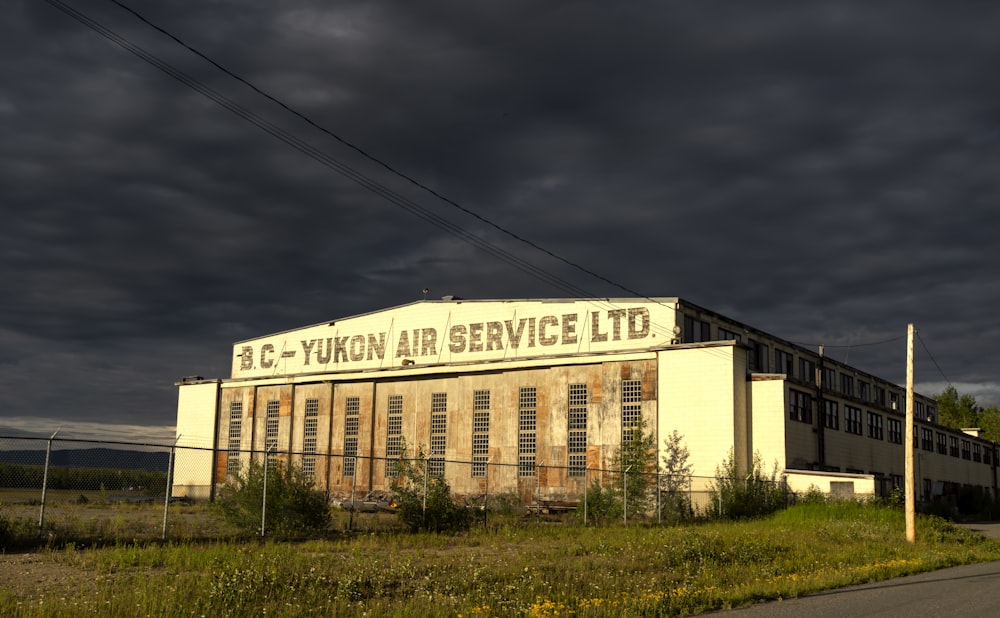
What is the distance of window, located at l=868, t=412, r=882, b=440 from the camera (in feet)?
181

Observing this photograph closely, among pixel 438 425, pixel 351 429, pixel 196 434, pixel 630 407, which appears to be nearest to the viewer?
pixel 630 407

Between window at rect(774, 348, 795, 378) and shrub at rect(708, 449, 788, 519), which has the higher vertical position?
window at rect(774, 348, 795, 378)

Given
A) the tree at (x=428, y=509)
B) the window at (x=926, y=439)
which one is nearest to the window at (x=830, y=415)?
the window at (x=926, y=439)

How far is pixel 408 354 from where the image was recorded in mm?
55156

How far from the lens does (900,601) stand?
15.1 metres

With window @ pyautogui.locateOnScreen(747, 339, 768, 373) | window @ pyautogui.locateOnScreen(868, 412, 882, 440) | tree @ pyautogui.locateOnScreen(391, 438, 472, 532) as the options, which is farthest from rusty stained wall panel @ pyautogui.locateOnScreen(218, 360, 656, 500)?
window @ pyautogui.locateOnScreen(868, 412, 882, 440)

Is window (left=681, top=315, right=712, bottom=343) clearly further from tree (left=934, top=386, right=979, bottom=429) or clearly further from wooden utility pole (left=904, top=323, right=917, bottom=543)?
tree (left=934, top=386, right=979, bottom=429)

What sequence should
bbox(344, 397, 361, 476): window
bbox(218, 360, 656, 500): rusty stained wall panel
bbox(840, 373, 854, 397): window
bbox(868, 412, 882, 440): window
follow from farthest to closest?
bbox(840, 373, 854, 397): window
bbox(344, 397, 361, 476): window
bbox(868, 412, 882, 440): window
bbox(218, 360, 656, 500): rusty stained wall panel

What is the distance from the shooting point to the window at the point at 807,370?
5759 cm

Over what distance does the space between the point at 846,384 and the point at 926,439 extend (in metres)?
8.21

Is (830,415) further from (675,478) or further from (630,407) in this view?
(630,407)

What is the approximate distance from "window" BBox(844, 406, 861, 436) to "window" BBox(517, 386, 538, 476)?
722 inches

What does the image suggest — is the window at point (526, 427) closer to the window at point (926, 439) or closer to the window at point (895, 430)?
the window at point (895, 430)

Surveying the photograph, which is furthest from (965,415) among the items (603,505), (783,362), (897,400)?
(603,505)
